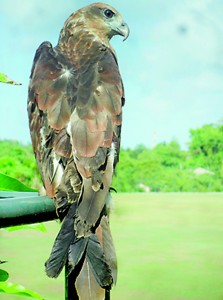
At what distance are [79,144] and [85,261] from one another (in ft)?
1.19

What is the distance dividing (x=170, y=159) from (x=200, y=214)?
1.83m

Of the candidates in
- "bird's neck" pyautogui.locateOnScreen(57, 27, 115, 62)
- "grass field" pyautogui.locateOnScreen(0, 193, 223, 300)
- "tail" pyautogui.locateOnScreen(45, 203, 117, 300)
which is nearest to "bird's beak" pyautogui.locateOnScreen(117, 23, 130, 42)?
"bird's neck" pyautogui.locateOnScreen(57, 27, 115, 62)

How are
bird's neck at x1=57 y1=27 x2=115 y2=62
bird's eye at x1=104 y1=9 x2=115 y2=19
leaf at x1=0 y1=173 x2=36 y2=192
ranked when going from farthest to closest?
bird's eye at x1=104 y1=9 x2=115 y2=19, bird's neck at x1=57 y1=27 x2=115 y2=62, leaf at x1=0 y1=173 x2=36 y2=192

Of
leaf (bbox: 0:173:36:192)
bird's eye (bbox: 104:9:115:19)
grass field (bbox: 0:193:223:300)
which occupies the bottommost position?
grass field (bbox: 0:193:223:300)

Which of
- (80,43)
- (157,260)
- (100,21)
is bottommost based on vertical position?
(157,260)

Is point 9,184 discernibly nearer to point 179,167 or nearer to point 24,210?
point 24,210

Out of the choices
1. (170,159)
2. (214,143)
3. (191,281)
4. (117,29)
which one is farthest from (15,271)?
(214,143)

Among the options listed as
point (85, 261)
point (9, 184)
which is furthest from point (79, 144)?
point (85, 261)

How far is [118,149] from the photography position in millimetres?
1451

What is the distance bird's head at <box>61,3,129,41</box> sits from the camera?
201 cm

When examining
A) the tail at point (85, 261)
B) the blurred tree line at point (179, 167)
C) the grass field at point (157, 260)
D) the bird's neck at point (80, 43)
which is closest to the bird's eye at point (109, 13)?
the bird's neck at point (80, 43)

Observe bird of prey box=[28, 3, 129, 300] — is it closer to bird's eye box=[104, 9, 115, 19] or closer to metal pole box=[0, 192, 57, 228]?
metal pole box=[0, 192, 57, 228]

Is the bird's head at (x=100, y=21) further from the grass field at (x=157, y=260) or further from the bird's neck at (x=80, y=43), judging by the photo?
the grass field at (x=157, y=260)

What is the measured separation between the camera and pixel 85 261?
976 mm
